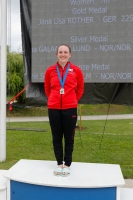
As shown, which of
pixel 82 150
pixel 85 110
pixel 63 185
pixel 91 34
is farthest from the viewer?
pixel 85 110

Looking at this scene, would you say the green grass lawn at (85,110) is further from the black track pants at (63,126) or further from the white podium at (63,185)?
the white podium at (63,185)

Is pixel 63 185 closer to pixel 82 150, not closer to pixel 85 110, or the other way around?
pixel 82 150

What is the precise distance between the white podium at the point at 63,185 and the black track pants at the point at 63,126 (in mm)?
220

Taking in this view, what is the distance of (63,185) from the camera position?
2.36 meters

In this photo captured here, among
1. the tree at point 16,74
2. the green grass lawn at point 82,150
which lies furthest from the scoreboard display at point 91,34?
the tree at point 16,74

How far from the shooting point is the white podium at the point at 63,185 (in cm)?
237

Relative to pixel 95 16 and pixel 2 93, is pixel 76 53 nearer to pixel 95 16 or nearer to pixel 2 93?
pixel 95 16

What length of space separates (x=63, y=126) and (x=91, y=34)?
2170 mm

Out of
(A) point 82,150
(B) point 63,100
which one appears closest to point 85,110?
(A) point 82,150

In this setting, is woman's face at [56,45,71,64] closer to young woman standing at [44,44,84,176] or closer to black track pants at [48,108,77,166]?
young woman standing at [44,44,84,176]

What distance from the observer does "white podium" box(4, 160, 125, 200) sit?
7.77ft

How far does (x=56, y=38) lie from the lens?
4594mm

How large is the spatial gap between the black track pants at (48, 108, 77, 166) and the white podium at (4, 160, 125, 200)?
8.6 inches

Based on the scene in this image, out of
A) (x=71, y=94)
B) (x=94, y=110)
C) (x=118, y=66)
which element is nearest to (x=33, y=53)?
(x=118, y=66)
